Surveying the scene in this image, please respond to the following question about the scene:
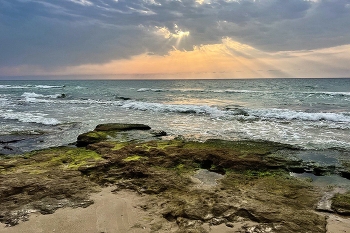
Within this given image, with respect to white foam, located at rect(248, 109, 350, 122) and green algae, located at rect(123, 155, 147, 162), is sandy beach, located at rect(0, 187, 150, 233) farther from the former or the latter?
white foam, located at rect(248, 109, 350, 122)

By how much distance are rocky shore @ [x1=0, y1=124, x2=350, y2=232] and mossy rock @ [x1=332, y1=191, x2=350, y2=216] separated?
16 mm

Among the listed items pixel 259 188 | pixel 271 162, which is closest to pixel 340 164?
pixel 271 162

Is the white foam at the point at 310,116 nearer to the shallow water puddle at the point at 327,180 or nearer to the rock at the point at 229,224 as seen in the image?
the shallow water puddle at the point at 327,180

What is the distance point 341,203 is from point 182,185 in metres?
2.94

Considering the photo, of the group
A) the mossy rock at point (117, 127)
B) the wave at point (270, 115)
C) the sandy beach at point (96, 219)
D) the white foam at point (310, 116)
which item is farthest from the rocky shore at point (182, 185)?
the white foam at point (310, 116)

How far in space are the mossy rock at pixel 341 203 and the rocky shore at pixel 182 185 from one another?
16 millimetres

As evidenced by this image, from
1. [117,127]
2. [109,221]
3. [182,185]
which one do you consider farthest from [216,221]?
[117,127]

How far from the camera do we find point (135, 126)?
1188 cm

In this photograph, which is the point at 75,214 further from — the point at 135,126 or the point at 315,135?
the point at 315,135

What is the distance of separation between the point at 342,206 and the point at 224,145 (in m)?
4.29

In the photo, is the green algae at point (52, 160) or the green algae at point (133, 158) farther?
the green algae at point (133, 158)

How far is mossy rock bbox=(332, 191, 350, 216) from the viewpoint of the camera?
4400mm

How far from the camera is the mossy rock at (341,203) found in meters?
4.40

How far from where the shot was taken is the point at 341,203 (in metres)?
4.62
